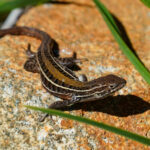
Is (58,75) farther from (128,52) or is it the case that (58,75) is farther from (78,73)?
(128,52)

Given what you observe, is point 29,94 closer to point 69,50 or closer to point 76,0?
point 69,50

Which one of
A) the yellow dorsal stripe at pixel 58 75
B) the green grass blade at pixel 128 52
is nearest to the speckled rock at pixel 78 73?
the yellow dorsal stripe at pixel 58 75

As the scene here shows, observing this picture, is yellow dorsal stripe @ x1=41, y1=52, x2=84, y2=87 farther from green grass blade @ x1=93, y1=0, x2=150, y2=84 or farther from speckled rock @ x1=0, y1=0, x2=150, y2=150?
green grass blade @ x1=93, y1=0, x2=150, y2=84

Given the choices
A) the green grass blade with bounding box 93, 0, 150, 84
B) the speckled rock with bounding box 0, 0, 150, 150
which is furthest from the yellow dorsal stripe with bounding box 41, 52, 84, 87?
the green grass blade with bounding box 93, 0, 150, 84

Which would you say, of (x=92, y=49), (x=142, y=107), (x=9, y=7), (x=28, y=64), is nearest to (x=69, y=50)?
(x=92, y=49)

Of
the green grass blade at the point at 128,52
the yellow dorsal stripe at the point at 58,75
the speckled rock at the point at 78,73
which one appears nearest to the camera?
the green grass blade at the point at 128,52

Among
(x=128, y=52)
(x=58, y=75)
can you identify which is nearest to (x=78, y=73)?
(x=58, y=75)

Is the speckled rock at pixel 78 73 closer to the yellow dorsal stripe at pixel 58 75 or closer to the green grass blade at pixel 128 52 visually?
the yellow dorsal stripe at pixel 58 75

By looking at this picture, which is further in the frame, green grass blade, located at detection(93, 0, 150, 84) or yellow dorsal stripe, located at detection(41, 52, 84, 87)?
yellow dorsal stripe, located at detection(41, 52, 84, 87)
